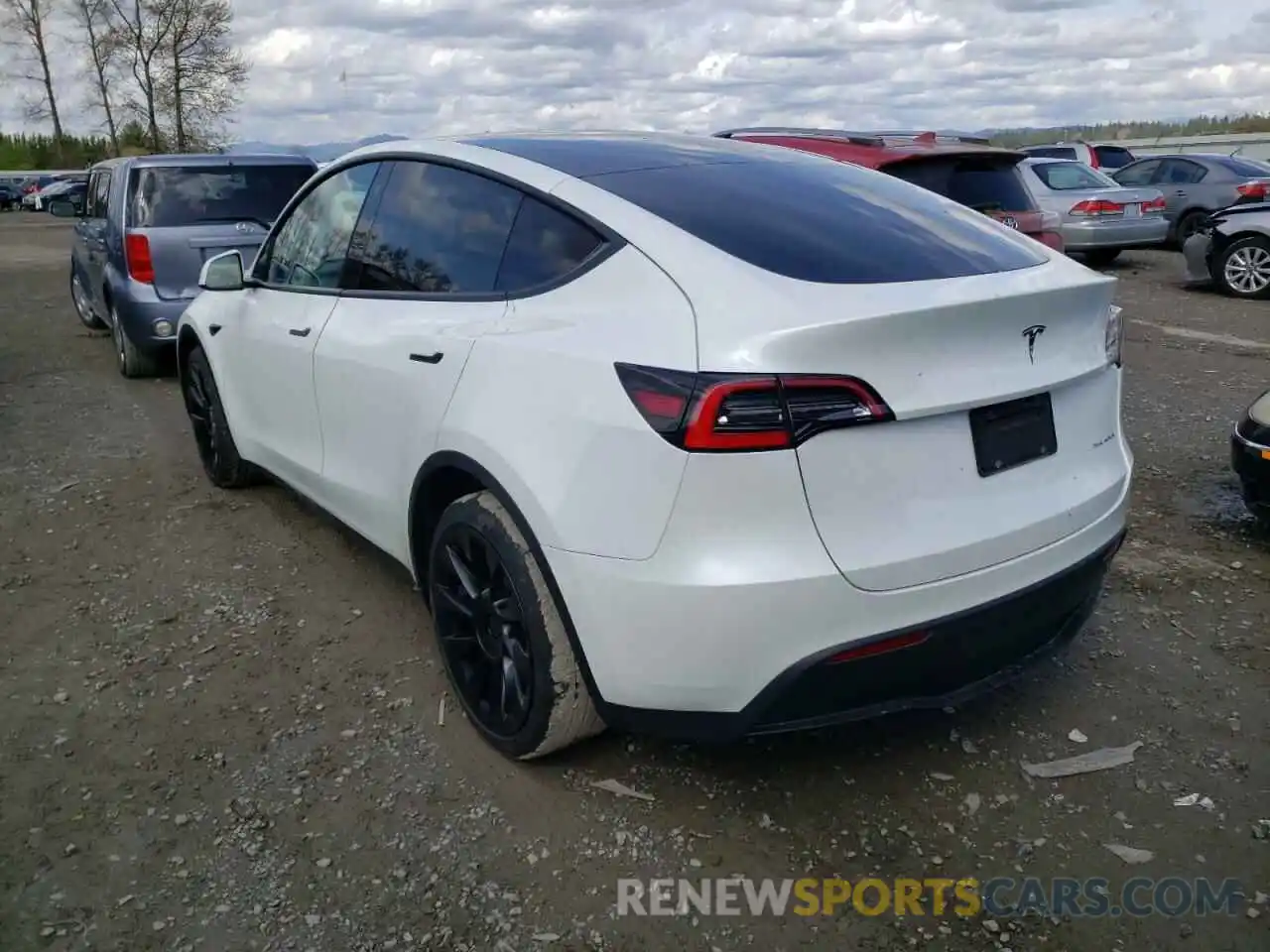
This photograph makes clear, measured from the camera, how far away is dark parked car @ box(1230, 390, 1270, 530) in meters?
4.27

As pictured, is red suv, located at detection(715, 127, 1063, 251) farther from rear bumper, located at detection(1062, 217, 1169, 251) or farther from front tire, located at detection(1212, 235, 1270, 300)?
rear bumper, located at detection(1062, 217, 1169, 251)

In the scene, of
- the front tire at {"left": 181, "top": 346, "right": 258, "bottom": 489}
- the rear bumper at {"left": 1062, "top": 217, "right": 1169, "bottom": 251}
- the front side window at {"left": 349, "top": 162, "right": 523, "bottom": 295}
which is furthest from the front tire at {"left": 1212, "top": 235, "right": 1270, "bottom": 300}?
the front side window at {"left": 349, "top": 162, "right": 523, "bottom": 295}

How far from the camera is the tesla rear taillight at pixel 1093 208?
545 inches

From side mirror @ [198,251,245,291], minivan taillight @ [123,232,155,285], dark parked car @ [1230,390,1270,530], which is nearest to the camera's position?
dark parked car @ [1230,390,1270,530]

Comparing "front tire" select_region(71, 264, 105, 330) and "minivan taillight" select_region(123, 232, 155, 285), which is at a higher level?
"minivan taillight" select_region(123, 232, 155, 285)

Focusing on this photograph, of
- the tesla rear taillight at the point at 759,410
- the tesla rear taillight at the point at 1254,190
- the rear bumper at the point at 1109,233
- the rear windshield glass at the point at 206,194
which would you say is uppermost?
the rear windshield glass at the point at 206,194

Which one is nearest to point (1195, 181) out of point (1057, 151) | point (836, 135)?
point (1057, 151)

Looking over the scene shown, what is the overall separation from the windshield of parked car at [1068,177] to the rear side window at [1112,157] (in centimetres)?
465

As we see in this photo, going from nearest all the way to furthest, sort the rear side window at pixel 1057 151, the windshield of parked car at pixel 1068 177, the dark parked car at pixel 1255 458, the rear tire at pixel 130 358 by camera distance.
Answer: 1. the dark parked car at pixel 1255 458
2. the rear tire at pixel 130 358
3. the windshield of parked car at pixel 1068 177
4. the rear side window at pixel 1057 151

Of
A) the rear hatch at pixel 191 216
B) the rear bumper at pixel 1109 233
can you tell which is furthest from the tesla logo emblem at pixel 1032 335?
the rear bumper at pixel 1109 233

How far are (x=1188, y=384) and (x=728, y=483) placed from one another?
6.58 metres

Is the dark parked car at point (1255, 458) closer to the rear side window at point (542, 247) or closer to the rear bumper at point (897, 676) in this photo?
the rear bumper at point (897, 676)

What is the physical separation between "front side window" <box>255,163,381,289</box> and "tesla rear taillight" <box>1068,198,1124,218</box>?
12094mm

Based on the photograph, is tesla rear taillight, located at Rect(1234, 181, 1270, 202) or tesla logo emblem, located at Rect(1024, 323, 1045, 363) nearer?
tesla logo emblem, located at Rect(1024, 323, 1045, 363)
